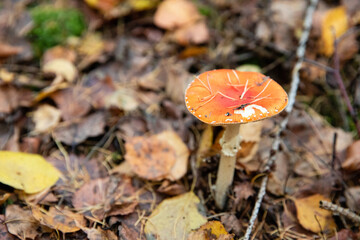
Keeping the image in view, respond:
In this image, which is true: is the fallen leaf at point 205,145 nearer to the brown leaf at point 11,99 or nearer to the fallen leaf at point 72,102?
the fallen leaf at point 72,102

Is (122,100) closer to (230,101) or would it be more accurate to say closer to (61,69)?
(61,69)

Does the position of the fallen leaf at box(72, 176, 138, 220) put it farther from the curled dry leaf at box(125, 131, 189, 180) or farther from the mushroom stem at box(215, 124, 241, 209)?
the mushroom stem at box(215, 124, 241, 209)

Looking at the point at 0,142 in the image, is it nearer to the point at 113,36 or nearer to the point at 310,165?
the point at 113,36

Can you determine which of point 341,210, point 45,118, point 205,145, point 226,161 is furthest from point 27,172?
point 341,210

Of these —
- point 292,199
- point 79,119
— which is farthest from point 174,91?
point 292,199

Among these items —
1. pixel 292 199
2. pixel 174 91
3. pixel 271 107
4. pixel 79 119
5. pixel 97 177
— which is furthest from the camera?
pixel 174 91

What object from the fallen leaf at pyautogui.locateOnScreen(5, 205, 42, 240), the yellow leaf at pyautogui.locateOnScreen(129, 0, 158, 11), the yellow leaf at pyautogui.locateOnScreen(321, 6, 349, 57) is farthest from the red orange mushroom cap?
the yellow leaf at pyautogui.locateOnScreen(129, 0, 158, 11)

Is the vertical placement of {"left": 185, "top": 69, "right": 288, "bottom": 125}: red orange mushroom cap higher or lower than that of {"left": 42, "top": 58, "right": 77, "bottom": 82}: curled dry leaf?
higher
